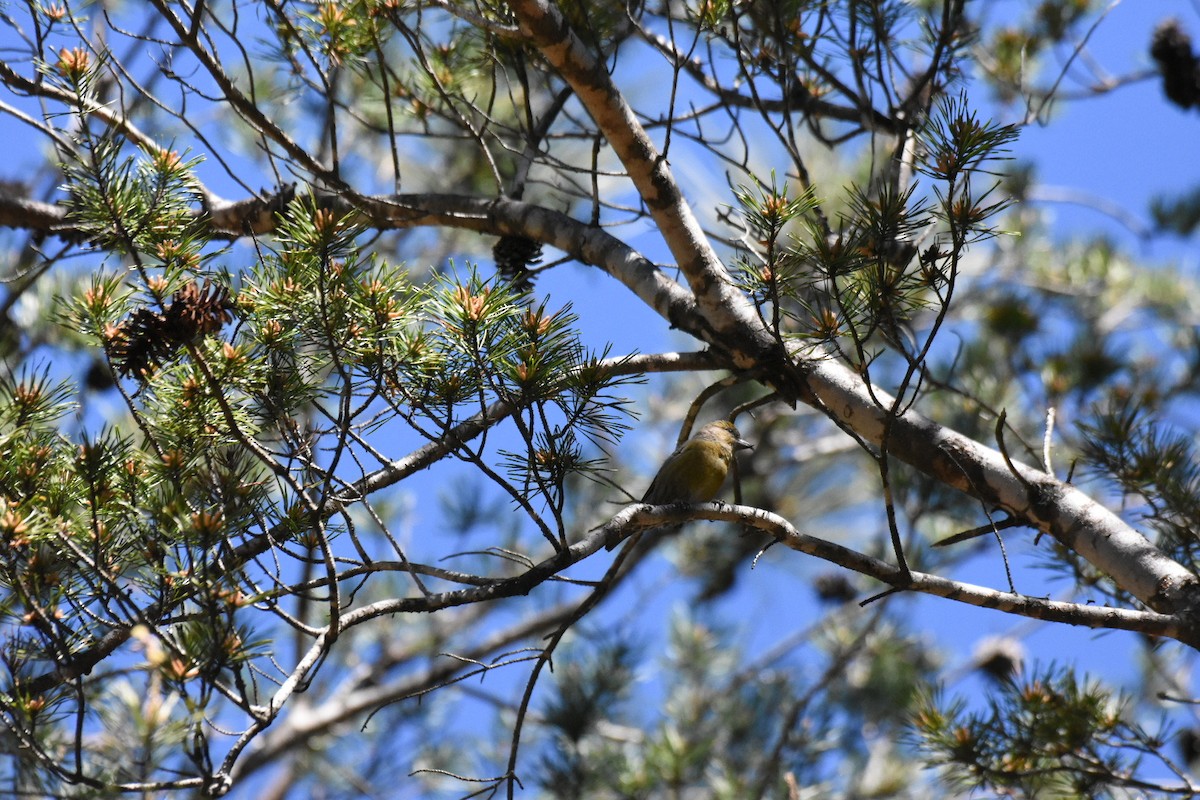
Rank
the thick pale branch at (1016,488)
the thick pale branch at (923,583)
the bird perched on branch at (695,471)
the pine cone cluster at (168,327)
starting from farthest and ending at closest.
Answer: the bird perched on branch at (695,471) → the thick pale branch at (1016,488) → the thick pale branch at (923,583) → the pine cone cluster at (168,327)

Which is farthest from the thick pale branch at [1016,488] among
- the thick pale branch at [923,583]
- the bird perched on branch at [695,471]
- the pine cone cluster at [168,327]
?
the pine cone cluster at [168,327]

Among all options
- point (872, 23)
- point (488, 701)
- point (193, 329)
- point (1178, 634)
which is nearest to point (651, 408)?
point (488, 701)

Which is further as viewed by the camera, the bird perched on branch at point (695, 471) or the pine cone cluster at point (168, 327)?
the bird perched on branch at point (695, 471)

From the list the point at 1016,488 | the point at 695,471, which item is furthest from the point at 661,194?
the point at 695,471

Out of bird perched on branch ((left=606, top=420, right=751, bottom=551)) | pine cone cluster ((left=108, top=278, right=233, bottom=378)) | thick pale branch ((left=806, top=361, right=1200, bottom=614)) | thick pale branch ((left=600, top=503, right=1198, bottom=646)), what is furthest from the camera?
bird perched on branch ((left=606, top=420, right=751, bottom=551))

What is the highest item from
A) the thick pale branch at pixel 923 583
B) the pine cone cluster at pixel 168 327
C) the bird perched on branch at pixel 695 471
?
the bird perched on branch at pixel 695 471

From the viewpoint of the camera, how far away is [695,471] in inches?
141

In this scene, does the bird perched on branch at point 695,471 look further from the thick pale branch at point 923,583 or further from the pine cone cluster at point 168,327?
the pine cone cluster at point 168,327

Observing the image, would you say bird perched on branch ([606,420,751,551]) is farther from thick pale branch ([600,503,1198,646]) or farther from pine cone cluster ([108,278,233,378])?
pine cone cluster ([108,278,233,378])

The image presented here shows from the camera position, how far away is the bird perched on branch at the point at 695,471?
3574mm

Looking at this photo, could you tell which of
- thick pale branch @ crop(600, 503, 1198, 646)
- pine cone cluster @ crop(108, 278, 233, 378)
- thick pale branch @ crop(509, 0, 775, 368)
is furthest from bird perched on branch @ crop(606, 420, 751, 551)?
pine cone cluster @ crop(108, 278, 233, 378)

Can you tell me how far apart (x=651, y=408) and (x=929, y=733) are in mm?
4351

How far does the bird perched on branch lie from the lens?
11.7 feet

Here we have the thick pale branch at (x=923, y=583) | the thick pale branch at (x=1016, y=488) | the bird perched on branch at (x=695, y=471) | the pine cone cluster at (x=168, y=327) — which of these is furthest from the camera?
the bird perched on branch at (x=695, y=471)
